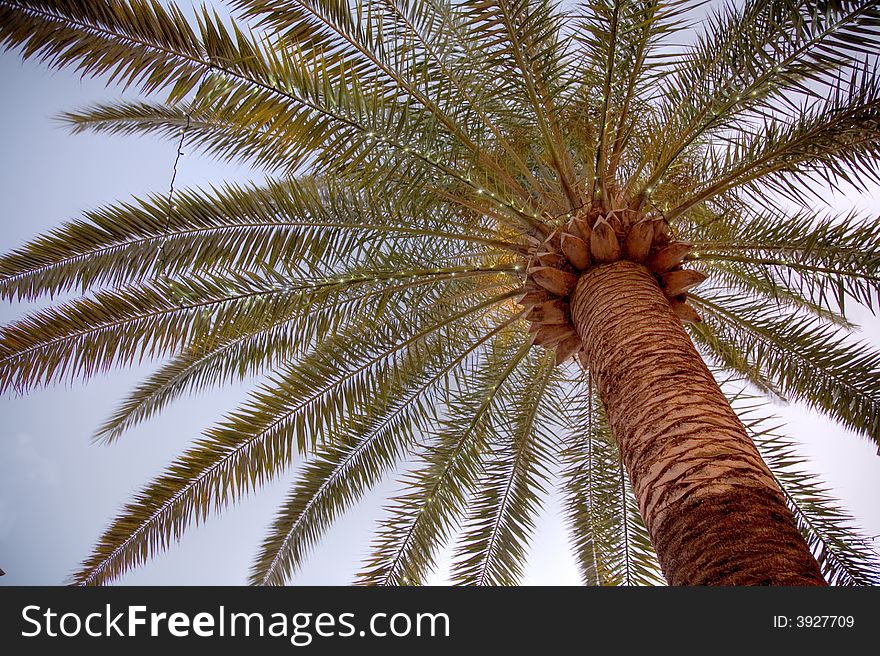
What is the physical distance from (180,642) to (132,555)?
3.79 m

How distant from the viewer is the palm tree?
4406 mm

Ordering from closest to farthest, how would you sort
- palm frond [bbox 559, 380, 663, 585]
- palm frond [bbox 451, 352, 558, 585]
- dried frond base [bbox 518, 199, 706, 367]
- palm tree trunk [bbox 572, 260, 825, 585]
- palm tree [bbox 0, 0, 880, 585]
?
palm tree trunk [bbox 572, 260, 825, 585] → palm tree [bbox 0, 0, 880, 585] → dried frond base [bbox 518, 199, 706, 367] → palm frond [bbox 451, 352, 558, 585] → palm frond [bbox 559, 380, 663, 585]

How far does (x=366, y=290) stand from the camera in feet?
18.3

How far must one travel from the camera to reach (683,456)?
3.13m

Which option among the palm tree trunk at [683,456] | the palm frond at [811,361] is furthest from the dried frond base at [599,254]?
the palm frond at [811,361]

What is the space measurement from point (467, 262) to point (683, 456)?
3.84 m

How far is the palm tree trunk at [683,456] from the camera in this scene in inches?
104

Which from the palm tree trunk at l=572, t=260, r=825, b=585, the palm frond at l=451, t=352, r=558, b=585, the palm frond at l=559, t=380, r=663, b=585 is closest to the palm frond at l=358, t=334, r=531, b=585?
the palm frond at l=451, t=352, r=558, b=585

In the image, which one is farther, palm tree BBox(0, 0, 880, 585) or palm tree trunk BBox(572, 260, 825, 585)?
palm tree BBox(0, 0, 880, 585)

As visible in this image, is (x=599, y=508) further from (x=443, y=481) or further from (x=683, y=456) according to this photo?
(x=683, y=456)

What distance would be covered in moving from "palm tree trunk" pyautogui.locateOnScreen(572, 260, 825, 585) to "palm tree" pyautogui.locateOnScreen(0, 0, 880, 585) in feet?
0.07

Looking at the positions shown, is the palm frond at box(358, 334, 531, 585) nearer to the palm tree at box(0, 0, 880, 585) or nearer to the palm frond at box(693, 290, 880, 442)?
the palm tree at box(0, 0, 880, 585)

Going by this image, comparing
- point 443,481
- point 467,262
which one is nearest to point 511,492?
point 443,481

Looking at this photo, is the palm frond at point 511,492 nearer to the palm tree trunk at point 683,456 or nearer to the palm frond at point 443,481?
the palm frond at point 443,481
